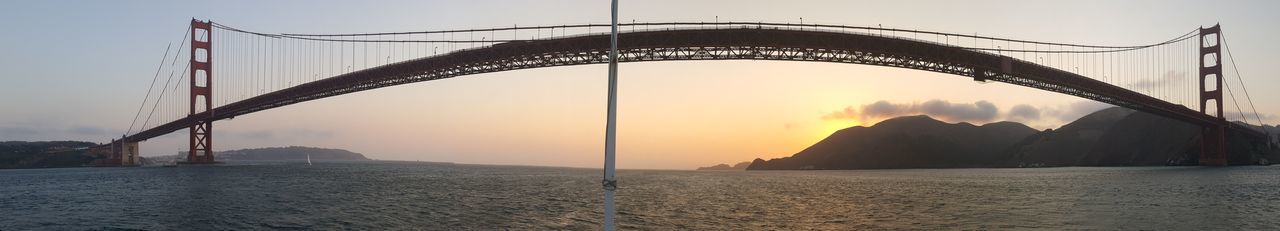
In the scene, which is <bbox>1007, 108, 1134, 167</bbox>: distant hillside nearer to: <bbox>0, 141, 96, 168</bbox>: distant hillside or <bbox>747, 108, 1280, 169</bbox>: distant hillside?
<bbox>747, 108, 1280, 169</bbox>: distant hillside

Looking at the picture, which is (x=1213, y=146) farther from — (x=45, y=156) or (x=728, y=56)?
(x=45, y=156)

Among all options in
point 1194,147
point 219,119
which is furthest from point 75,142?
point 1194,147

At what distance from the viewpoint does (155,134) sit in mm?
91000

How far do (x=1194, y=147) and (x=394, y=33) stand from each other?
106 m

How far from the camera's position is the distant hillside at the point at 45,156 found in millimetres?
114812

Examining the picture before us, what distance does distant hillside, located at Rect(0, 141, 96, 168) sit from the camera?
11481 centimetres

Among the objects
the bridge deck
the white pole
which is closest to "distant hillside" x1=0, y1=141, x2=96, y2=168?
the bridge deck

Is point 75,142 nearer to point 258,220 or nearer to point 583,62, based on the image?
point 583,62

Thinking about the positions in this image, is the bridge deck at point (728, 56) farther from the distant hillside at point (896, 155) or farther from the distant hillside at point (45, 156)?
the distant hillside at point (896, 155)

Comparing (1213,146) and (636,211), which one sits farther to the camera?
(1213,146)

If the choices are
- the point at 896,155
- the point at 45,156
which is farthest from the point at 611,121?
the point at 896,155

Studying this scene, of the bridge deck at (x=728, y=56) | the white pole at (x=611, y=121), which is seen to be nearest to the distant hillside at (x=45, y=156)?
the bridge deck at (x=728, y=56)

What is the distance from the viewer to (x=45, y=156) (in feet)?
398

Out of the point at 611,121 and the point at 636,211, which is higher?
the point at 611,121
